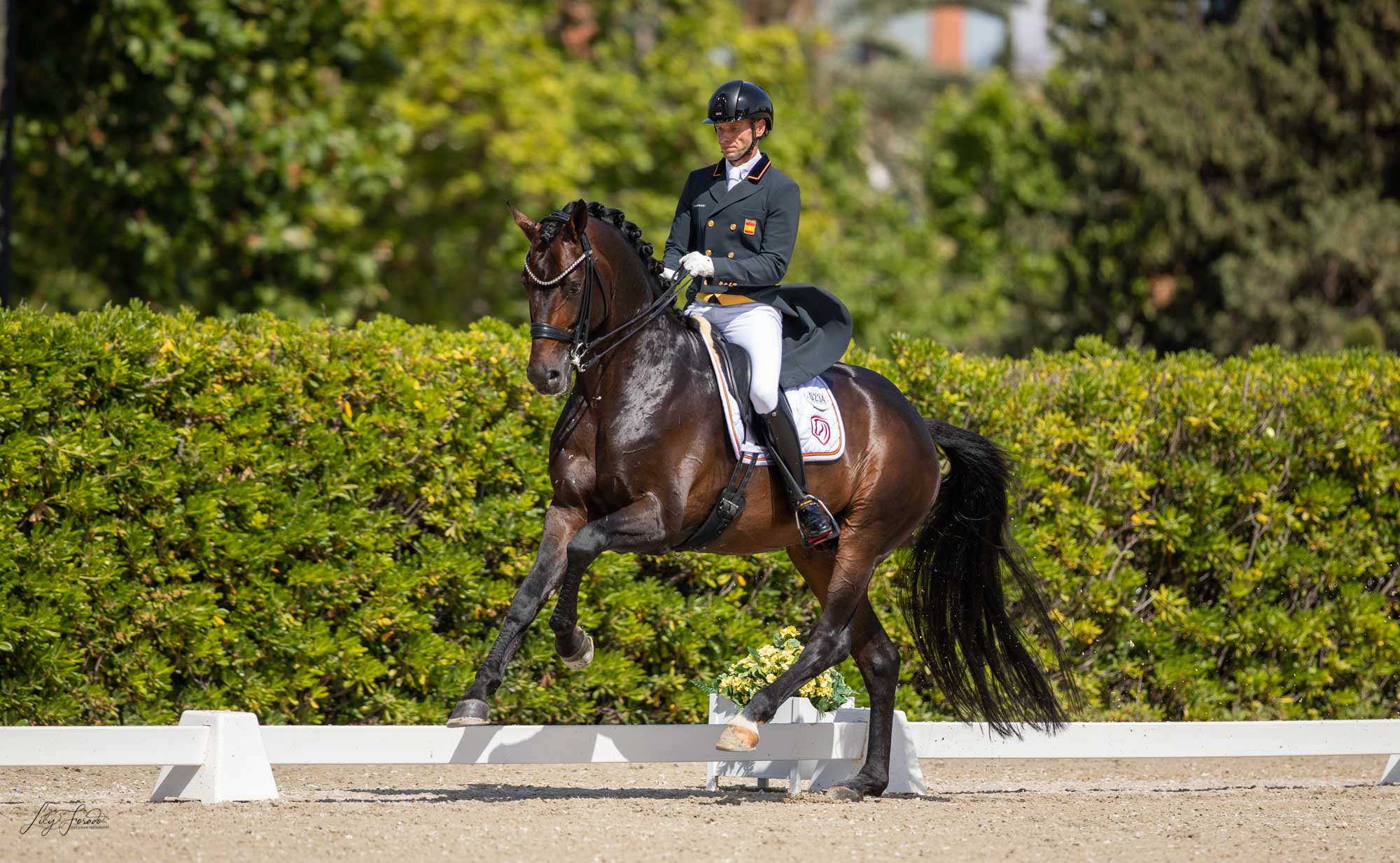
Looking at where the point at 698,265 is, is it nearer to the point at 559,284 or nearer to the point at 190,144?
the point at 559,284

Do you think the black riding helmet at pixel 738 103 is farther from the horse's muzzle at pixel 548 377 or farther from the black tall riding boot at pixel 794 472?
the horse's muzzle at pixel 548 377

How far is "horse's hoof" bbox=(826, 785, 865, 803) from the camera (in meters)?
6.83

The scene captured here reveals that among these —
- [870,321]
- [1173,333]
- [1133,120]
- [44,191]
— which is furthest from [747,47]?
[44,191]

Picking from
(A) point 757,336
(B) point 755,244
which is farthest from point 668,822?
(B) point 755,244

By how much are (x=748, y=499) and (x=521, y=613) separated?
122 cm

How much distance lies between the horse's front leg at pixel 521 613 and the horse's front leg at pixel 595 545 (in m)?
0.07

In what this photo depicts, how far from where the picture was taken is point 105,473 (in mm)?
7469

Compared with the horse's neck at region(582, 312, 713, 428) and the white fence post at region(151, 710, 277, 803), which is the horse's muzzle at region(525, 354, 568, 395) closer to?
the horse's neck at region(582, 312, 713, 428)

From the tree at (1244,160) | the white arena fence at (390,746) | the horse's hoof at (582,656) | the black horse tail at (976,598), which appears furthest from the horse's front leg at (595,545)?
the tree at (1244,160)

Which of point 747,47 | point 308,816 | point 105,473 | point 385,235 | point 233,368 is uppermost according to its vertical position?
point 747,47

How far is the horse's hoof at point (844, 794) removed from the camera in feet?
22.4

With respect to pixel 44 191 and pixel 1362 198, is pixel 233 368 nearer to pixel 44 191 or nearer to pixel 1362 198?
pixel 44 191

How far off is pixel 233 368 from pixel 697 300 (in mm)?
2635

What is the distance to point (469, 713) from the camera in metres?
5.73
